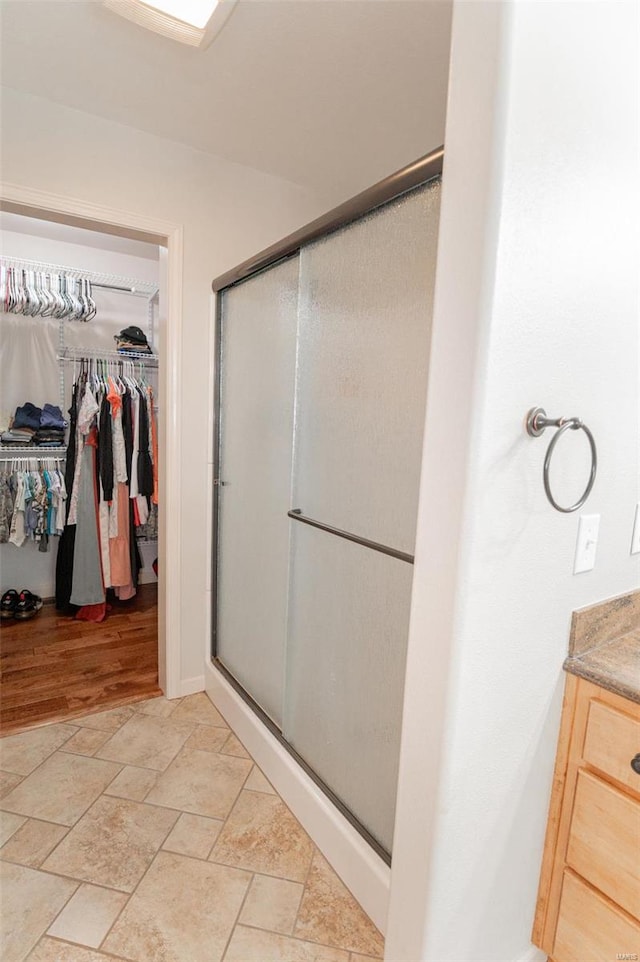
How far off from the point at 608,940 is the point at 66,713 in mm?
2118

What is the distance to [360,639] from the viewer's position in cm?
142

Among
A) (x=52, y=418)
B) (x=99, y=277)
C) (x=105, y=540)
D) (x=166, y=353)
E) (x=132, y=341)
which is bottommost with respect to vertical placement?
(x=105, y=540)

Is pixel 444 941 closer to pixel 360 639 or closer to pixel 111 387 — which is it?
pixel 360 639

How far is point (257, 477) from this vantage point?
2.02m

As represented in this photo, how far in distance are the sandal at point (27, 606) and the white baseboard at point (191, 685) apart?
4.64 ft

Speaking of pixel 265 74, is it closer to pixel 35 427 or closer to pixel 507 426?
pixel 507 426

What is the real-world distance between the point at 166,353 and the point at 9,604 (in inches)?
82.2

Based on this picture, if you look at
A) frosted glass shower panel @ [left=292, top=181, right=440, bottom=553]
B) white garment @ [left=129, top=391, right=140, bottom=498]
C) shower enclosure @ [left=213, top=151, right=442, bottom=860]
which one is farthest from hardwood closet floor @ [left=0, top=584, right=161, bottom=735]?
frosted glass shower panel @ [left=292, top=181, right=440, bottom=553]

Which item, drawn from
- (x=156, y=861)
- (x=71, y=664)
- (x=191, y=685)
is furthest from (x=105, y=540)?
(x=156, y=861)

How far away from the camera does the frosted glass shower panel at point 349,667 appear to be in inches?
51.4

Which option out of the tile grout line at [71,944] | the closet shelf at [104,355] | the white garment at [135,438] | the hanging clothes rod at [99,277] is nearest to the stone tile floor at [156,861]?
the tile grout line at [71,944]

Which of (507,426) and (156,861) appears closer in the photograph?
(507,426)

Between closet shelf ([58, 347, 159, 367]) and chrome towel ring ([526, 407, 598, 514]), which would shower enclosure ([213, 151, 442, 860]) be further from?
closet shelf ([58, 347, 159, 367])

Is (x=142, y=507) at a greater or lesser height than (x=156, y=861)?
greater
